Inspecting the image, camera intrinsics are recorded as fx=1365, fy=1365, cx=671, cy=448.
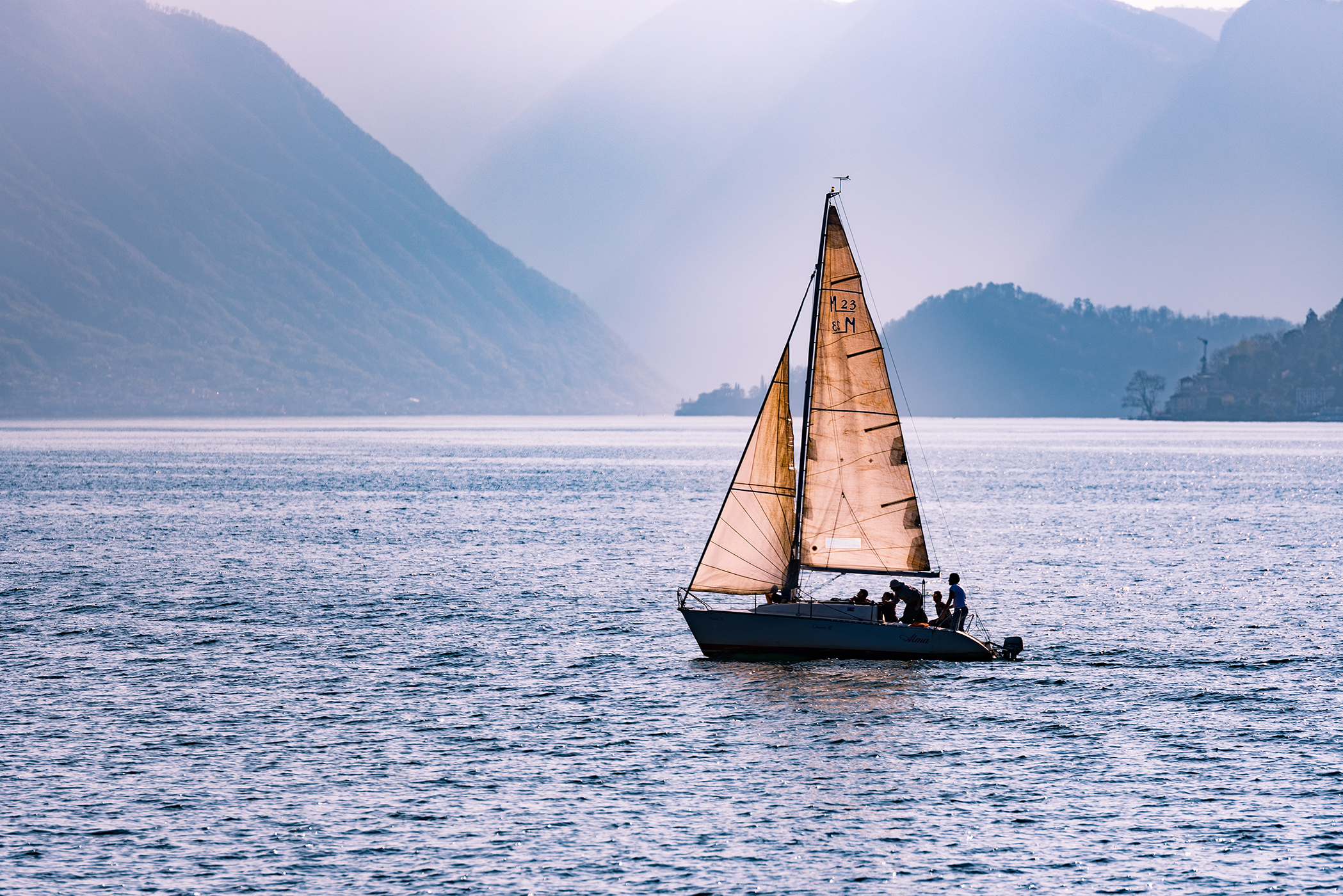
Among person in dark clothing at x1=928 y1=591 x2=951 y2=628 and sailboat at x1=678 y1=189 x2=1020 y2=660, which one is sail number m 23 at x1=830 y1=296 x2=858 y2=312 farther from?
person in dark clothing at x1=928 y1=591 x2=951 y2=628

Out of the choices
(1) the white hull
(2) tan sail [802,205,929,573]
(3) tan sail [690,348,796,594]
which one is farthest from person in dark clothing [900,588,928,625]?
(3) tan sail [690,348,796,594]

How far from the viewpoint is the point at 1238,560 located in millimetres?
89188

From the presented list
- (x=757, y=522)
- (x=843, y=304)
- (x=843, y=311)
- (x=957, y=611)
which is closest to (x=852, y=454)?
(x=757, y=522)

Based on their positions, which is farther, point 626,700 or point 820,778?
point 626,700

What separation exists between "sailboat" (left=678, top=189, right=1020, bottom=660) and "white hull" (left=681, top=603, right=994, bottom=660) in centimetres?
4

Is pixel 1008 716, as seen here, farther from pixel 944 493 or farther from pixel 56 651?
pixel 944 493

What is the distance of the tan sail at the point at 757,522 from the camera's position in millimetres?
44750

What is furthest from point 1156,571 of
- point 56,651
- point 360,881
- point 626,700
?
point 360,881

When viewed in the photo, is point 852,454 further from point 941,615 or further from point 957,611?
point 957,611

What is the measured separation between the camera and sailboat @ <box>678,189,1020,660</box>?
1746 inches

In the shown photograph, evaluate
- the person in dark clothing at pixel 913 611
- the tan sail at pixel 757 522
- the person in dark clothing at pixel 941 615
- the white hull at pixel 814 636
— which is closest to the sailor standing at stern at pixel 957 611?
the person in dark clothing at pixel 941 615

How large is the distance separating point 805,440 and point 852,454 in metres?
2.43

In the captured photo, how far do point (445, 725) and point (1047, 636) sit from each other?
28500 mm

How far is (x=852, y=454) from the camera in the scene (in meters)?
45.4
